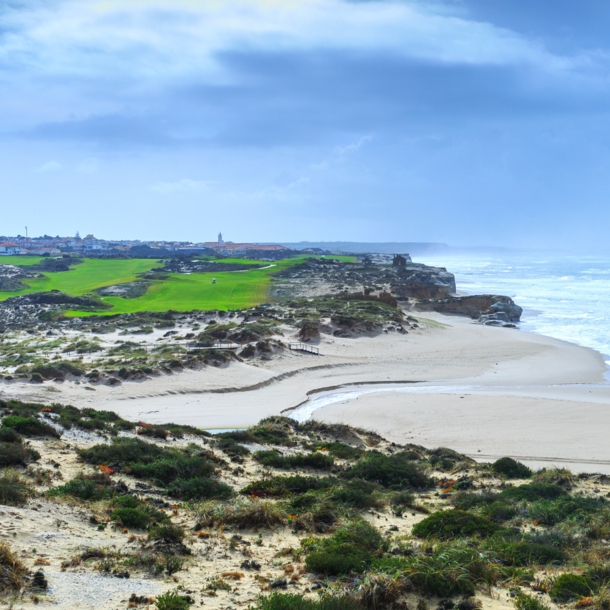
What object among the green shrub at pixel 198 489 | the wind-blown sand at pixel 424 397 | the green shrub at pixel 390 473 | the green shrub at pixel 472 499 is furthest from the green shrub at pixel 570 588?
the wind-blown sand at pixel 424 397

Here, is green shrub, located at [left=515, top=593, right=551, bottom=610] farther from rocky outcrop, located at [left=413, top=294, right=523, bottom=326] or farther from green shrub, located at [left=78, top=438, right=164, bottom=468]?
rocky outcrop, located at [left=413, top=294, right=523, bottom=326]

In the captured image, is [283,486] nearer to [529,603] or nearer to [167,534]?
[167,534]

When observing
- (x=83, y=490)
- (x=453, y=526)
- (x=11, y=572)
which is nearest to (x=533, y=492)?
(x=453, y=526)

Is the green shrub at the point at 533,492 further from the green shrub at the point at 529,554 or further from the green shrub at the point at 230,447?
the green shrub at the point at 230,447

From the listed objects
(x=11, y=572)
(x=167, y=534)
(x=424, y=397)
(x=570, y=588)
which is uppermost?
(x=11, y=572)

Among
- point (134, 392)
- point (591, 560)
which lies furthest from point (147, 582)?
point (134, 392)
